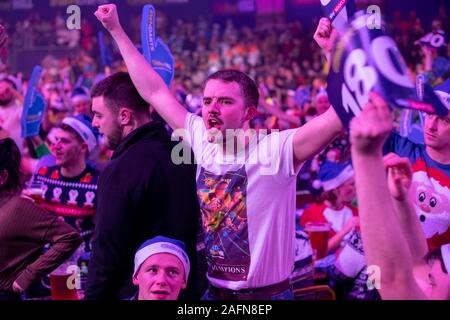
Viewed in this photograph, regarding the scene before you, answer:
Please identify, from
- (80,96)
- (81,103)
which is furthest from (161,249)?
(80,96)

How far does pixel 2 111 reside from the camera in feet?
20.9

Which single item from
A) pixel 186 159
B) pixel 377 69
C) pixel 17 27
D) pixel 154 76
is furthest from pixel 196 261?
pixel 17 27

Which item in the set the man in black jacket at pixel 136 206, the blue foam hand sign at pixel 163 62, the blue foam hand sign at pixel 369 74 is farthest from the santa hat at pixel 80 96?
the blue foam hand sign at pixel 369 74

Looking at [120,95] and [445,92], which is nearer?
[120,95]

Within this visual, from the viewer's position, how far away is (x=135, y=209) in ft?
8.96

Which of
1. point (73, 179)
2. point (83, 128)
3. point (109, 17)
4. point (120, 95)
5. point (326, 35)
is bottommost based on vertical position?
point (326, 35)

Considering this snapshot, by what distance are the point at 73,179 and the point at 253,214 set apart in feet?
6.36

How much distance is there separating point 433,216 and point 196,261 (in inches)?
47.0

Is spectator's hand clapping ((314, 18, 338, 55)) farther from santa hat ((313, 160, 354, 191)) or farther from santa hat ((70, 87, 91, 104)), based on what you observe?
santa hat ((70, 87, 91, 104))

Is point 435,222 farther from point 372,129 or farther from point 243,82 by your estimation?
point 372,129

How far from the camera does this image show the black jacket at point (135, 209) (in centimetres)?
270
